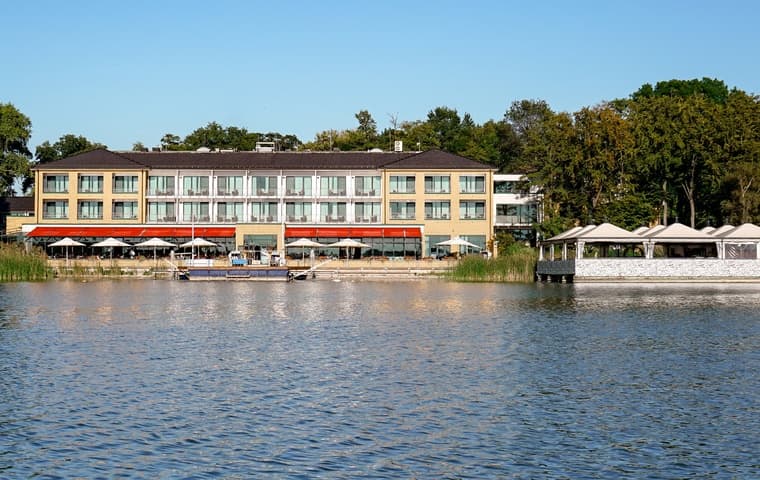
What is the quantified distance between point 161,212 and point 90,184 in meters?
7.67

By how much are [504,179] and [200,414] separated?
3941 inches

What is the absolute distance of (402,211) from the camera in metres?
109

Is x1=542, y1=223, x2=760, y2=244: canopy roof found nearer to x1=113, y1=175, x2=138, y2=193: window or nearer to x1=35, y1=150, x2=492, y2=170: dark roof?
x1=35, y1=150, x2=492, y2=170: dark roof

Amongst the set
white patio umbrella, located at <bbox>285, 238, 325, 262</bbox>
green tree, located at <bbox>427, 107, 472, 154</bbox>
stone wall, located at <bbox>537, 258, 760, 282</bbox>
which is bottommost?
stone wall, located at <bbox>537, 258, 760, 282</bbox>

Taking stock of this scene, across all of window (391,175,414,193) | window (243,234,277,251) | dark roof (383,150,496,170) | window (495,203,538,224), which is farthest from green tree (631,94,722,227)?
window (243,234,277,251)

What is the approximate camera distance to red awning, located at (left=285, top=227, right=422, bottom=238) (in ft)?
341

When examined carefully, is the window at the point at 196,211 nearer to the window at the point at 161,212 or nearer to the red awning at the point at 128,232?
the window at the point at 161,212

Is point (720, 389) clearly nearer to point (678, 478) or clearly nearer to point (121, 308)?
point (678, 478)

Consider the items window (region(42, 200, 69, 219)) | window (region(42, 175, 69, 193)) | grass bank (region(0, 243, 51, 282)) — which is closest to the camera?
grass bank (region(0, 243, 51, 282))

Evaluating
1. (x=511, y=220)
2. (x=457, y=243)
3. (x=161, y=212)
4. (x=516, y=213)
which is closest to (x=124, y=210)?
(x=161, y=212)

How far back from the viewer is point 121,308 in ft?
166

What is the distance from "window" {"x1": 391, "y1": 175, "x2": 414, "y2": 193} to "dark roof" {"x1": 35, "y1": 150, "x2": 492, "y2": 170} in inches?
45.5

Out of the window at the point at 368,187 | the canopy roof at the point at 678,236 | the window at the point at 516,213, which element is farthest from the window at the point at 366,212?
the canopy roof at the point at 678,236

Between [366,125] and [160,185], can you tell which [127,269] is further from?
[366,125]
